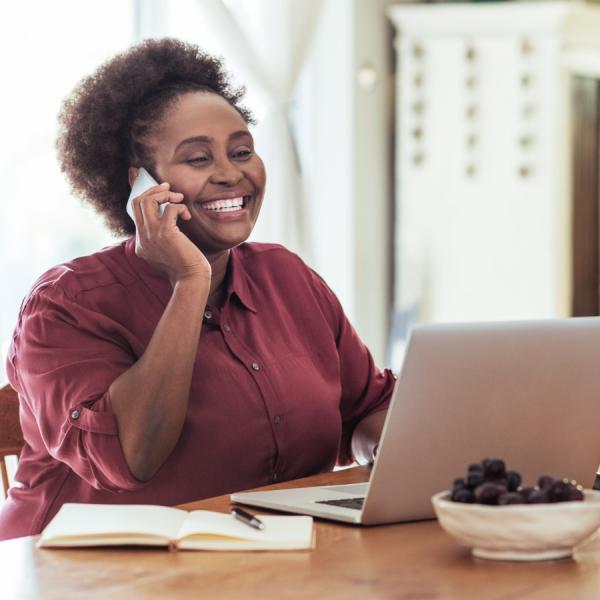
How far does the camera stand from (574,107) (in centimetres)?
501

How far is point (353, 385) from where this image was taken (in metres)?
2.17

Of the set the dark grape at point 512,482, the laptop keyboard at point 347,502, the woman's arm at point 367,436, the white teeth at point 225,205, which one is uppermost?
the white teeth at point 225,205

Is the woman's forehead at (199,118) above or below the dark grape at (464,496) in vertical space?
above

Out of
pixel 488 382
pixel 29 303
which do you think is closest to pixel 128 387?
pixel 29 303

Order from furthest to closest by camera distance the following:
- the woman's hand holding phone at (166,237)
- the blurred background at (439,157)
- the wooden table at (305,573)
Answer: the blurred background at (439,157) < the woman's hand holding phone at (166,237) < the wooden table at (305,573)

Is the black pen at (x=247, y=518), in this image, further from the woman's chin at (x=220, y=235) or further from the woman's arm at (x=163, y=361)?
the woman's chin at (x=220, y=235)

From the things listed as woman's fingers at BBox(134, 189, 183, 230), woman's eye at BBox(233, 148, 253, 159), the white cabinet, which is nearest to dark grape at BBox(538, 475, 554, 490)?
woman's fingers at BBox(134, 189, 183, 230)

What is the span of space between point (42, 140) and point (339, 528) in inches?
87.3

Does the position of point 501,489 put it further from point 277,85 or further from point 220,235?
point 277,85

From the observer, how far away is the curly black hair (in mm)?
2078

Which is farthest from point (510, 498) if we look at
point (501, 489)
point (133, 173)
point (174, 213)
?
point (133, 173)

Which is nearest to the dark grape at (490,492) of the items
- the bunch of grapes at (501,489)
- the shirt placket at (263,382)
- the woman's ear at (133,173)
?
the bunch of grapes at (501,489)

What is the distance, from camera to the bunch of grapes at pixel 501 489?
3.77 feet

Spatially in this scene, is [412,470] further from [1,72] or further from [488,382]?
[1,72]
